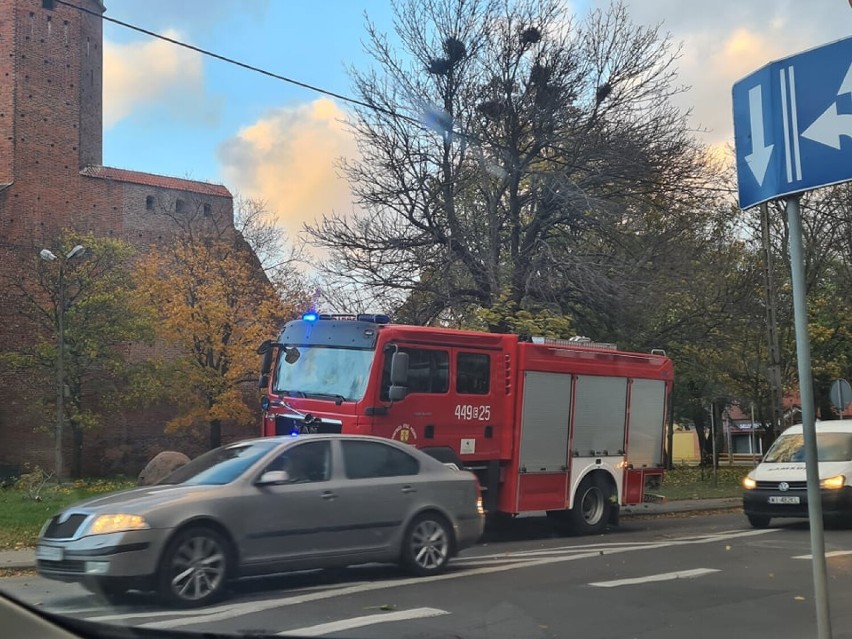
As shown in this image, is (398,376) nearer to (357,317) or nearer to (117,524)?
(357,317)

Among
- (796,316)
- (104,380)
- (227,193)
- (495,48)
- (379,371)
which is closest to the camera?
(796,316)

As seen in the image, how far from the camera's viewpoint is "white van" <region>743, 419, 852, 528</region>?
46.2 feet

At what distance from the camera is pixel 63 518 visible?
7.62 meters

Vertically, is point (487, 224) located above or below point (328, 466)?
above

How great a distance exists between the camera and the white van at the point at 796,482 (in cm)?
1409

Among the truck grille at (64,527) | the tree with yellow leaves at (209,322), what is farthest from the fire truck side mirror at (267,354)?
the tree with yellow leaves at (209,322)

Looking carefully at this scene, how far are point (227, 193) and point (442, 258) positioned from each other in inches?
846

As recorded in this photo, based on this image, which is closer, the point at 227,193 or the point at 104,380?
the point at 104,380

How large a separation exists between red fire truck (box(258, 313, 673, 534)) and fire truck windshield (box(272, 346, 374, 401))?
0.02 metres

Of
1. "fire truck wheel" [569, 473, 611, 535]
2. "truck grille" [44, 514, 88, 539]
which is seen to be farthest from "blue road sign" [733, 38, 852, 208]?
"fire truck wheel" [569, 473, 611, 535]

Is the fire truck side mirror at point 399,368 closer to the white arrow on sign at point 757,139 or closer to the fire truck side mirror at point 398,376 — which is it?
the fire truck side mirror at point 398,376

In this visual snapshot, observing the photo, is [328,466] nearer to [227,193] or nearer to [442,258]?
[442,258]

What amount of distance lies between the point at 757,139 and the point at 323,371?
8.67 meters

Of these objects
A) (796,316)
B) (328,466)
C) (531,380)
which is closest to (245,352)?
(531,380)
